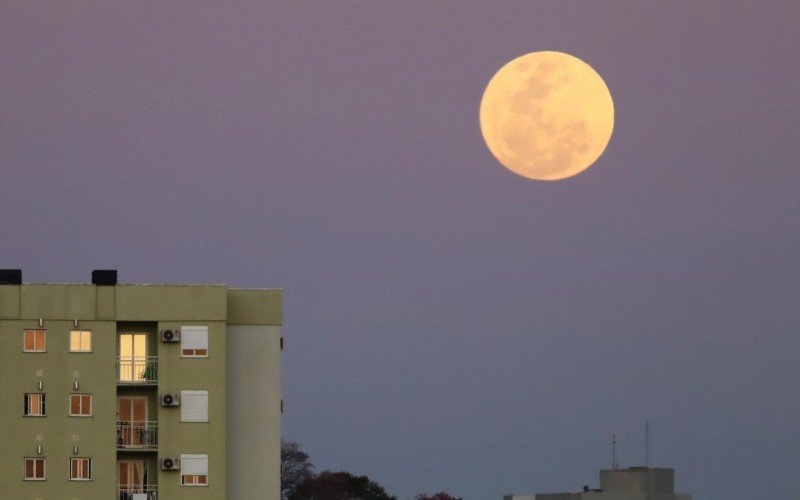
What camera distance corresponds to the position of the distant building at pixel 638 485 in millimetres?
161750

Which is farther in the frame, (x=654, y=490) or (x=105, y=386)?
(x=654, y=490)

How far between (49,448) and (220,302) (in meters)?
11.0

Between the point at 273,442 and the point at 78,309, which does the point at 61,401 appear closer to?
the point at 78,309

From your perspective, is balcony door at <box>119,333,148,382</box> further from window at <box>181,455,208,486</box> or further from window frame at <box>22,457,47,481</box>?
window frame at <box>22,457,47,481</box>

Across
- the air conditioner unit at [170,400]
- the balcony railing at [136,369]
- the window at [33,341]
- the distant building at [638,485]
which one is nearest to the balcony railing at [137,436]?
the air conditioner unit at [170,400]

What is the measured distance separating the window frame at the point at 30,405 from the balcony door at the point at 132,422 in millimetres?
3623

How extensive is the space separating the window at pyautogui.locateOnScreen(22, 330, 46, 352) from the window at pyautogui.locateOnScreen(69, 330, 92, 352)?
1447mm

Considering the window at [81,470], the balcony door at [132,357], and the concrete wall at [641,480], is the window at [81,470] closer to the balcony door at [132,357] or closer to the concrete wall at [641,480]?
the balcony door at [132,357]

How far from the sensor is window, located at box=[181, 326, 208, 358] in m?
91.4

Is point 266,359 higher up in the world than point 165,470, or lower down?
higher up

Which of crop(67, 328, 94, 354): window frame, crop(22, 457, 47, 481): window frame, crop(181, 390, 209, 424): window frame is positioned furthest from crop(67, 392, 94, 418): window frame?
crop(181, 390, 209, 424): window frame

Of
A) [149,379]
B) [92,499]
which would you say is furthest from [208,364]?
[92,499]

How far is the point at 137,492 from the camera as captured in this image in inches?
3578

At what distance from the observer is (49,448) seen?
9050 centimetres
